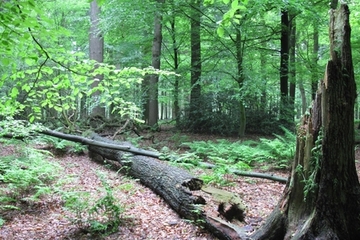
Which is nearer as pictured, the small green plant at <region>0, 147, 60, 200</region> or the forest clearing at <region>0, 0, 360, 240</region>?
the forest clearing at <region>0, 0, 360, 240</region>

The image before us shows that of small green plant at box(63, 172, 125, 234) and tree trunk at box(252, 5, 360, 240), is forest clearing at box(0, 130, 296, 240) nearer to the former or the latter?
small green plant at box(63, 172, 125, 234)

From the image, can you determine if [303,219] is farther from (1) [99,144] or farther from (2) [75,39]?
(2) [75,39]

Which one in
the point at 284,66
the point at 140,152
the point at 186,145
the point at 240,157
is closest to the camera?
the point at 140,152

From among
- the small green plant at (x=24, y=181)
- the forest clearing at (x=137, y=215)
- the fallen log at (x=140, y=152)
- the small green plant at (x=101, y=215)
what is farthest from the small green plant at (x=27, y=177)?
the fallen log at (x=140, y=152)

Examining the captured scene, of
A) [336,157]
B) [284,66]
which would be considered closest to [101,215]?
[336,157]

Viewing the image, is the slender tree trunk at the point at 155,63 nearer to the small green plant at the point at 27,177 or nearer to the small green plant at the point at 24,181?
the small green plant at the point at 27,177

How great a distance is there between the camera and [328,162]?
3188 millimetres

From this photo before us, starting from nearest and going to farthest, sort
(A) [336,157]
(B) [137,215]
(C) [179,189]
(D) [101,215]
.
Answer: (A) [336,157] → (D) [101,215] → (B) [137,215] → (C) [179,189]

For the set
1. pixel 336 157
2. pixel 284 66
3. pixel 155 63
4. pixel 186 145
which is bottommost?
pixel 186 145

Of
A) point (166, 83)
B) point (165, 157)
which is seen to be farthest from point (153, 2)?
point (165, 157)

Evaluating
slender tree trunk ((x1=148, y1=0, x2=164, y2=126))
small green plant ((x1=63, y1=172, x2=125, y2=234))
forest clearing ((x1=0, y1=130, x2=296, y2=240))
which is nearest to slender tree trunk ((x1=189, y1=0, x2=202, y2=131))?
slender tree trunk ((x1=148, y1=0, x2=164, y2=126))

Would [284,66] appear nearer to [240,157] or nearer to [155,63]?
[155,63]

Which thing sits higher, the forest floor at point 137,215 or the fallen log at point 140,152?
the fallen log at point 140,152

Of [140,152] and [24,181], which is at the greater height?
[140,152]
